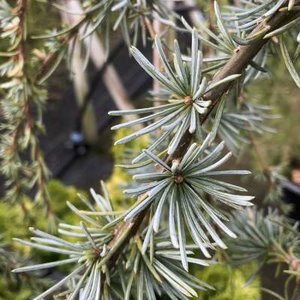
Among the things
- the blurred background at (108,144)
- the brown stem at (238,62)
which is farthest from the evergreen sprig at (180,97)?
the blurred background at (108,144)

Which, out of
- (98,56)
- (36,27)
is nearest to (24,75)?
(98,56)

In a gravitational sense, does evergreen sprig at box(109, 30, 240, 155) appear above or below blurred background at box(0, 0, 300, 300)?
above

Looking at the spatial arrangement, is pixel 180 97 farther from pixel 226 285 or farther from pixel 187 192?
pixel 226 285

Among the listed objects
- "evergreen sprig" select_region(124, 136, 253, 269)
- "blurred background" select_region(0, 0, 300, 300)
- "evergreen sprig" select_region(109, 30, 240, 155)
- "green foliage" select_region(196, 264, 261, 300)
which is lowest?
"blurred background" select_region(0, 0, 300, 300)

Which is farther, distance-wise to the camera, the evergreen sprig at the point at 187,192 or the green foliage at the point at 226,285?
the green foliage at the point at 226,285

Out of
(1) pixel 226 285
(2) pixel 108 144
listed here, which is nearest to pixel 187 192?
(1) pixel 226 285

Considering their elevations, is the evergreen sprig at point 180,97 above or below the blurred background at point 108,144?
above

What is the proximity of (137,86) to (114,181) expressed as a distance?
986 mm

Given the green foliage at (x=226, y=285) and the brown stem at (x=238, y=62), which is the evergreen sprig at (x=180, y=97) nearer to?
the brown stem at (x=238, y=62)

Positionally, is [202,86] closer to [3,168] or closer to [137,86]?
[3,168]

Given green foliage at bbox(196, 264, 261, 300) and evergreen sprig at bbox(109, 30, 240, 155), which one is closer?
evergreen sprig at bbox(109, 30, 240, 155)

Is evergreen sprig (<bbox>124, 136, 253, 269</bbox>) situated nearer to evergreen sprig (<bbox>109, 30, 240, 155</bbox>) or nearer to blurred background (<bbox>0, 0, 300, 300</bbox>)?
evergreen sprig (<bbox>109, 30, 240, 155</bbox>)

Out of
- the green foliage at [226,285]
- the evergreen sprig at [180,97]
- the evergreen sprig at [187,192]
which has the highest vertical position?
the evergreen sprig at [180,97]

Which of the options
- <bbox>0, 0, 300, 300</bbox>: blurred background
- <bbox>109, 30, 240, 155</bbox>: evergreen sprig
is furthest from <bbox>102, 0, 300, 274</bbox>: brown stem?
<bbox>0, 0, 300, 300</bbox>: blurred background
